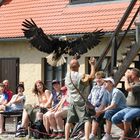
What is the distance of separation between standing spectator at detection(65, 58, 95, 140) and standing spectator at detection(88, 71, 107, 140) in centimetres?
41

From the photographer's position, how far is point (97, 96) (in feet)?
42.0

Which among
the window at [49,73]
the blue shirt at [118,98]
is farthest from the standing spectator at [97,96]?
the window at [49,73]

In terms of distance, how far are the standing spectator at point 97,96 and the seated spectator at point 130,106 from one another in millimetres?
681

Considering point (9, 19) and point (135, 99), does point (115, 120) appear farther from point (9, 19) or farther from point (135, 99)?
point (9, 19)

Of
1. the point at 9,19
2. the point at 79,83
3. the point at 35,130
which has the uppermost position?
the point at 9,19

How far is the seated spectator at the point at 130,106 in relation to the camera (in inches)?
459

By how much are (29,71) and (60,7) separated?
2.36 metres

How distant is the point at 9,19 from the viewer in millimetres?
22125

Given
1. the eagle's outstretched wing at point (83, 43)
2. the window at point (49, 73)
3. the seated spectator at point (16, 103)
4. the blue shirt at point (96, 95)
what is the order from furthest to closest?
the window at point (49, 73)
the seated spectator at point (16, 103)
the eagle's outstretched wing at point (83, 43)
the blue shirt at point (96, 95)

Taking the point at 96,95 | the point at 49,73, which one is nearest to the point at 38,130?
the point at 96,95

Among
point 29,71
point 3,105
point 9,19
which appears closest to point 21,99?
point 3,105

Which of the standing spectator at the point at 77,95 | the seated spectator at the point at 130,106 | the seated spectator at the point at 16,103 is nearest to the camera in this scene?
the seated spectator at the point at 130,106

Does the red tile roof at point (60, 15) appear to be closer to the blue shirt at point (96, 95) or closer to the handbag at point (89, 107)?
the blue shirt at point (96, 95)

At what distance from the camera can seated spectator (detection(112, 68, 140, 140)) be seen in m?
11.6
